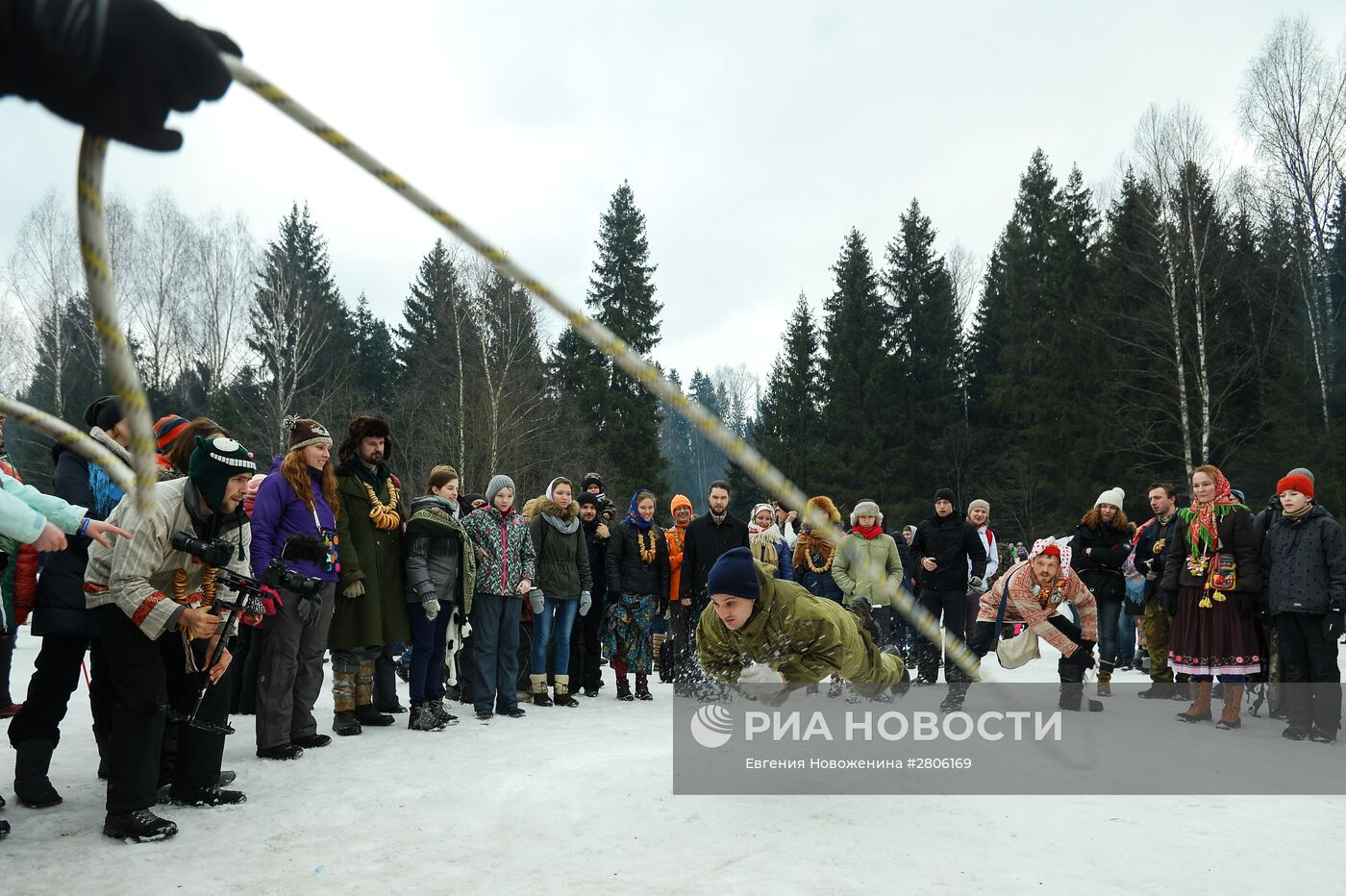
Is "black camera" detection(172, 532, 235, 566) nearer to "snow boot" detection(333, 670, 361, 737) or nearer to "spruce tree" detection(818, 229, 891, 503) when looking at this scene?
"snow boot" detection(333, 670, 361, 737)

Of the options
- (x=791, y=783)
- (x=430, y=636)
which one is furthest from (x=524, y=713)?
(x=791, y=783)

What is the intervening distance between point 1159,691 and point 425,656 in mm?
6908

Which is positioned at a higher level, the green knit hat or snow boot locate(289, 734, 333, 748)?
the green knit hat

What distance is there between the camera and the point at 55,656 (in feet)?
14.3

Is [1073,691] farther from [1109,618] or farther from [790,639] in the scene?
[790,639]

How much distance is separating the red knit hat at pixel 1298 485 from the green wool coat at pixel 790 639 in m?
4.05

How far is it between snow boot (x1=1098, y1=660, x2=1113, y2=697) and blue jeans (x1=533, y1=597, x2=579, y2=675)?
5.13m

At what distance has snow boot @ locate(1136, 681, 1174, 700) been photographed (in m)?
8.56

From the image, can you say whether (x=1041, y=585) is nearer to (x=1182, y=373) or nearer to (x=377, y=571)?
(x=377, y=571)

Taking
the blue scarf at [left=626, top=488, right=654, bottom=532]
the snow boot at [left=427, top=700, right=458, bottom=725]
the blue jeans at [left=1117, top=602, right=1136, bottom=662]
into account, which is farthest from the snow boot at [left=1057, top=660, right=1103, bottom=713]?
the snow boot at [left=427, top=700, right=458, bottom=725]

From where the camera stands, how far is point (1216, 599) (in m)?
7.07

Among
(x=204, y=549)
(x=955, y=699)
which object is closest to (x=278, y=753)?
(x=204, y=549)

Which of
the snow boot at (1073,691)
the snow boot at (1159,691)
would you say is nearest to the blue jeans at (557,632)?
the snow boot at (1073,691)

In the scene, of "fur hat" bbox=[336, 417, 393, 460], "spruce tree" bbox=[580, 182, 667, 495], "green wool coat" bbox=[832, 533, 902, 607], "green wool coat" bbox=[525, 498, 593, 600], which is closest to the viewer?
"fur hat" bbox=[336, 417, 393, 460]
